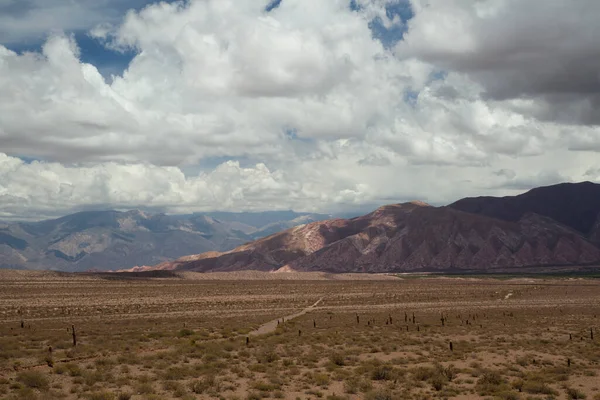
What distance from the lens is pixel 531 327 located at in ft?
158

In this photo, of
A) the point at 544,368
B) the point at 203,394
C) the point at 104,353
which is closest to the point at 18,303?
the point at 104,353

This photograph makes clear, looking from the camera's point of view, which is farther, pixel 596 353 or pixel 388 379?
pixel 596 353

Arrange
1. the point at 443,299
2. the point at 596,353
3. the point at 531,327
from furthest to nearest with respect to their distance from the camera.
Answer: the point at 443,299
the point at 531,327
the point at 596,353

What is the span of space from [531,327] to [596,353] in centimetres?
1495

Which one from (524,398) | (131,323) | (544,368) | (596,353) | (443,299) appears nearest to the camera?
(524,398)

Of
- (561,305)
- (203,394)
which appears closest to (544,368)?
(203,394)

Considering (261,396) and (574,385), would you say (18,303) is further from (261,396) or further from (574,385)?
(574,385)

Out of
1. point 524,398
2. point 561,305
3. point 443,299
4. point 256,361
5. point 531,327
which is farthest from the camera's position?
point 443,299

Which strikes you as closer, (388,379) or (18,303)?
(388,379)

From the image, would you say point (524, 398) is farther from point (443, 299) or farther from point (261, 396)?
point (443, 299)

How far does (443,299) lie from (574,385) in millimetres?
63390

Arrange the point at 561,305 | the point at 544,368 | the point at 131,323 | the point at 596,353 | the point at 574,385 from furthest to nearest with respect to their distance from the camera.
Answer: the point at 561,305, the point at 131,323, the point at 596,353, the point at 544,368, the point at 574,385

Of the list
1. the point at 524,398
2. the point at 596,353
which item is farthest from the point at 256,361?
the point at 596,353

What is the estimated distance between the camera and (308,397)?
2270 centimetres
